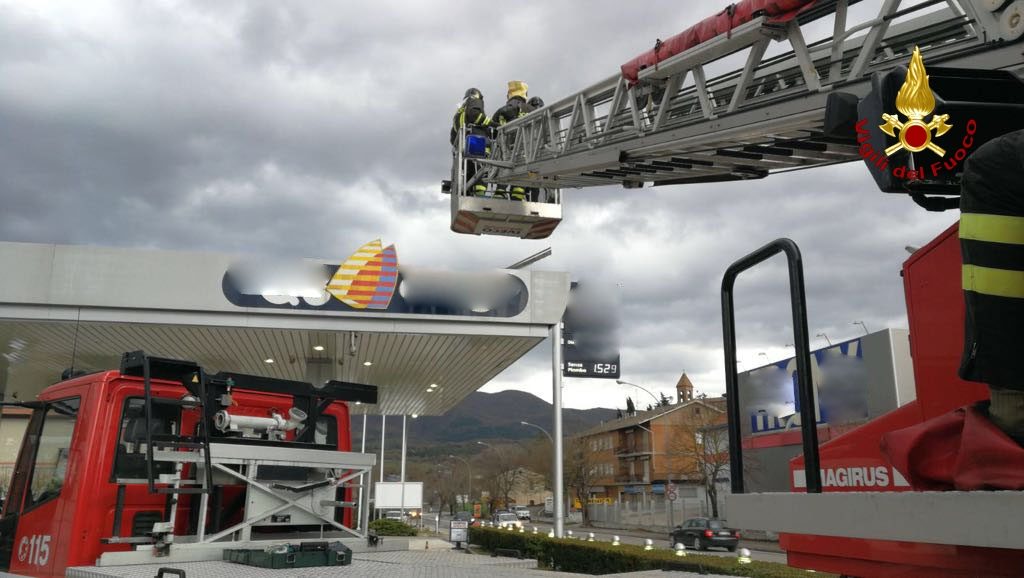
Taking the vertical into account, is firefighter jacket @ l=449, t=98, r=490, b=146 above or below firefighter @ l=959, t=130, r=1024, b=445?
above

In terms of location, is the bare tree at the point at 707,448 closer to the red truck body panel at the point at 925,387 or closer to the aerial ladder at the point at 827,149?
the aerial ladder at the point at 827,149

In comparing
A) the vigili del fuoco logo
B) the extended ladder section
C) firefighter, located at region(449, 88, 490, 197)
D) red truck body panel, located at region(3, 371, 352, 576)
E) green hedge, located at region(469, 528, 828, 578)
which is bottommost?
green hedge, located at region(469, 528, 828, 578)

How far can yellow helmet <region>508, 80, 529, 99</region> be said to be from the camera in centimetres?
992

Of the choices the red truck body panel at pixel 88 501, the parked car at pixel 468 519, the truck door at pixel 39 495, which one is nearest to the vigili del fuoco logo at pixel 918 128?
the red truck body panel at pixel 88 501

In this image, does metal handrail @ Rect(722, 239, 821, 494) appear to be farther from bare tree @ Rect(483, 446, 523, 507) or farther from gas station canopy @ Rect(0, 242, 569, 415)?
bare tree @ Rect(483, 446, 523, 507)

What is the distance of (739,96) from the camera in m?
5.95

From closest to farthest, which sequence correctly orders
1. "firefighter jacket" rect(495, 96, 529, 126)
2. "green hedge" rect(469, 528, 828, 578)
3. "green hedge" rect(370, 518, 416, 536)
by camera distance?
"firefighter jacket" rect(495, 96, 529, 126) → "green hedge" rect(469, 528, 828, 578) → "green hedge" rect(370, 518, 416, 536)

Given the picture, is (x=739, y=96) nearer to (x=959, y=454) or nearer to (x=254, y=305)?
(x=959, y=454)

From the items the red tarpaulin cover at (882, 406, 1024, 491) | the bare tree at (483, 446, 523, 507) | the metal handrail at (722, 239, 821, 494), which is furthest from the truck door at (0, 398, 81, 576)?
the bare tree at (483, 446, 523, 507)

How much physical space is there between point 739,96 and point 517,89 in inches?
175

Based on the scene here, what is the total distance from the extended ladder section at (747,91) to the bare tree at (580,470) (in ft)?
192

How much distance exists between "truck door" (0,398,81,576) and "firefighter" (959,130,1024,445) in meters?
5.08

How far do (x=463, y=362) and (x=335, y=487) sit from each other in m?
14.4

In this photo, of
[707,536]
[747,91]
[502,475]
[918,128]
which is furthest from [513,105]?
[502,475]
